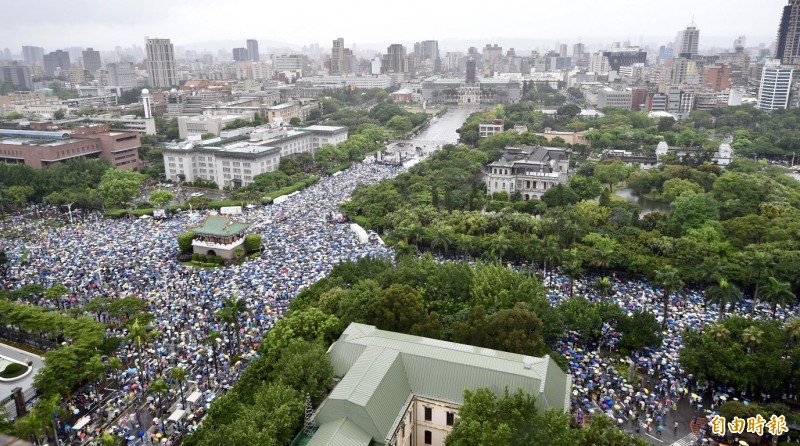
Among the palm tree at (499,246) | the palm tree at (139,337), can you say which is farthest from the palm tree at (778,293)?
the palm tree at (139,337)

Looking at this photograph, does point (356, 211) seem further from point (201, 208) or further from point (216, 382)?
point (216, 382)

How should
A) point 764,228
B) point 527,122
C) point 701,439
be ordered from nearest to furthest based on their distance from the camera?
point 701,439, point 764,228, point 527,122

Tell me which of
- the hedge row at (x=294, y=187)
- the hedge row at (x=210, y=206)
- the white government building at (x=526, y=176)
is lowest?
the hedge row at (x=210, y=206)

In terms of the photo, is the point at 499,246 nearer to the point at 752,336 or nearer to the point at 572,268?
the point at 572,268

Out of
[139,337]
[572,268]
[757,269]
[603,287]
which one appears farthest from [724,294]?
[139,337]

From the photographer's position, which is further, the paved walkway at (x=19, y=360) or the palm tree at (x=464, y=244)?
the palm tree at (x=464, y=244)

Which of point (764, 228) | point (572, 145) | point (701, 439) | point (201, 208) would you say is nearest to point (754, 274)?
point (764, 228)

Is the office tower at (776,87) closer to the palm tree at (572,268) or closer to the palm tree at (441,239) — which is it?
the palm tree at (572,268)
